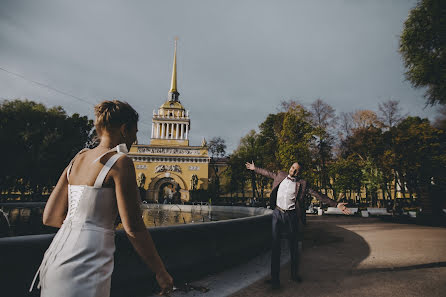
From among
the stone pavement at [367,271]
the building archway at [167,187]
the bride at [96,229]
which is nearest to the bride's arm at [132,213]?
the bride at [96,229]

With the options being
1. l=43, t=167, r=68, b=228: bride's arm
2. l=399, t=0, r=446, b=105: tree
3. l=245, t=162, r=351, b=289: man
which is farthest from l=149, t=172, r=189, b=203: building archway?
l=43, t=167, r=68, b=228: bride's arm

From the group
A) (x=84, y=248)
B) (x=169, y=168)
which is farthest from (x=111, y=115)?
(x=169, y=168)

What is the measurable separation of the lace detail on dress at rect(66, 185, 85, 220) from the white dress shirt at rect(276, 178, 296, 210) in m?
3.84

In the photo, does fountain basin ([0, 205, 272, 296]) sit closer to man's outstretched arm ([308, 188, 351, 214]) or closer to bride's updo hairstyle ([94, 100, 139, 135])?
man's outstretched arm ([308, 188, 351, 214])

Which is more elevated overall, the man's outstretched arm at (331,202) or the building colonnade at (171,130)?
the building colonnade at (171,130)

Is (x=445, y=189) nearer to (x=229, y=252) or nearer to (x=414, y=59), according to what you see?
(x=414, y=59)

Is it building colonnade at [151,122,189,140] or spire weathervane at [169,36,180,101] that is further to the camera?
spire weathervane at [169,36,180,101]

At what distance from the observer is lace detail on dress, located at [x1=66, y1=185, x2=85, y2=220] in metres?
1.49

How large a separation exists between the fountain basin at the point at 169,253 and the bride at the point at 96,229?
66.0 inches

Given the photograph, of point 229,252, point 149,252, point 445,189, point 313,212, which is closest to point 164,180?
point 313,212

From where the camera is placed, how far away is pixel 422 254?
6.59 metres

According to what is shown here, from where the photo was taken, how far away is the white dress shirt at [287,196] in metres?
4.64

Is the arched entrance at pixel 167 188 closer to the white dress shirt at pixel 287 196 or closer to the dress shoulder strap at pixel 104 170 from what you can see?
the white dress shirt at pixel 287 196

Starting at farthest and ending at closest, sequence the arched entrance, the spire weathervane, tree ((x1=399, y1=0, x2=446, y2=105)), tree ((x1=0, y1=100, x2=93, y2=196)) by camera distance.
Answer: the spire weathervane → the arched entrance → tree ((x1=0, y1=100, x2=93, y2=196)) → tree ((x1=399, y1=0, x2=446, y2=105))
